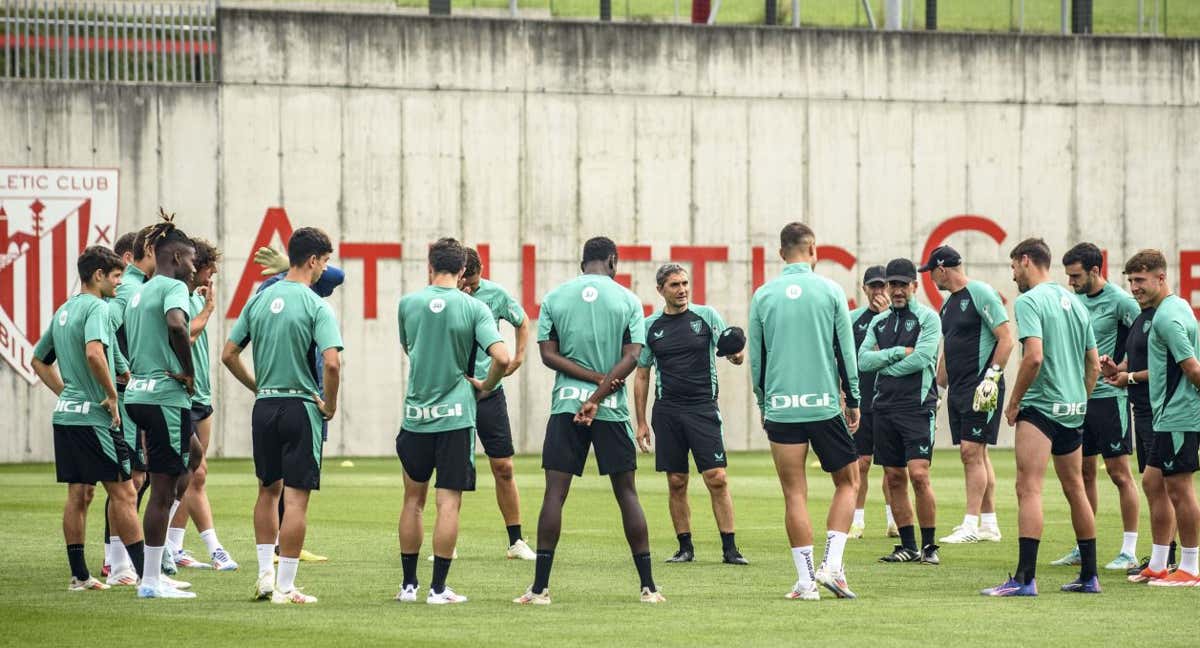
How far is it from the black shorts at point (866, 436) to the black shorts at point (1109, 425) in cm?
211

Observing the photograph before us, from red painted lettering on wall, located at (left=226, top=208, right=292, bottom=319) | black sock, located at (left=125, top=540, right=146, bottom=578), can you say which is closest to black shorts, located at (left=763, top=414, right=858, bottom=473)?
black sock, located at (left=125, top=540, right=146, bottom=578)

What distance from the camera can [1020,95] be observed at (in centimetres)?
2789

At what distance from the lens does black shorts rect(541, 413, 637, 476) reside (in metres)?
9.79

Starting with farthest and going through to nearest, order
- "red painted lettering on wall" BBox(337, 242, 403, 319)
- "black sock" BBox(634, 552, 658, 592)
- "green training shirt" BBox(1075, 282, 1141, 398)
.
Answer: "red painted lettering on wall" BBox(337, 242, 403, 319)
"green training shirt" BBox(1075, 282, 1141, 398)
"black sock" BBox(634, 552, 658, 592)

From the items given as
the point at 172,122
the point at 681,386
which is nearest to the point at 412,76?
the point at 172,122

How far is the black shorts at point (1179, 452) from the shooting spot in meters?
10.5

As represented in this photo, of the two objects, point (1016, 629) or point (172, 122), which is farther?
point (172, 122)

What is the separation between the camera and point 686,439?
12.5 m

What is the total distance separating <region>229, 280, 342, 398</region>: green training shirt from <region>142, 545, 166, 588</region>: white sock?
3.95 feet

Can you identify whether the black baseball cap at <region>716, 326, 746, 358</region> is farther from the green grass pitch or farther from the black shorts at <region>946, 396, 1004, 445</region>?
the black shorts at <region>946, 396, 1004, 445</region>

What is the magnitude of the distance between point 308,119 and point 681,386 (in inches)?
563

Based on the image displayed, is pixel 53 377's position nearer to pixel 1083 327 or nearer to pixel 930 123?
pixel 1083 327

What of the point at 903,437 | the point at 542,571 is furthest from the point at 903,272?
the point at 542,571

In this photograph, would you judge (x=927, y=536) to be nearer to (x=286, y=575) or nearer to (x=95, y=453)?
(x=286, y=575)
